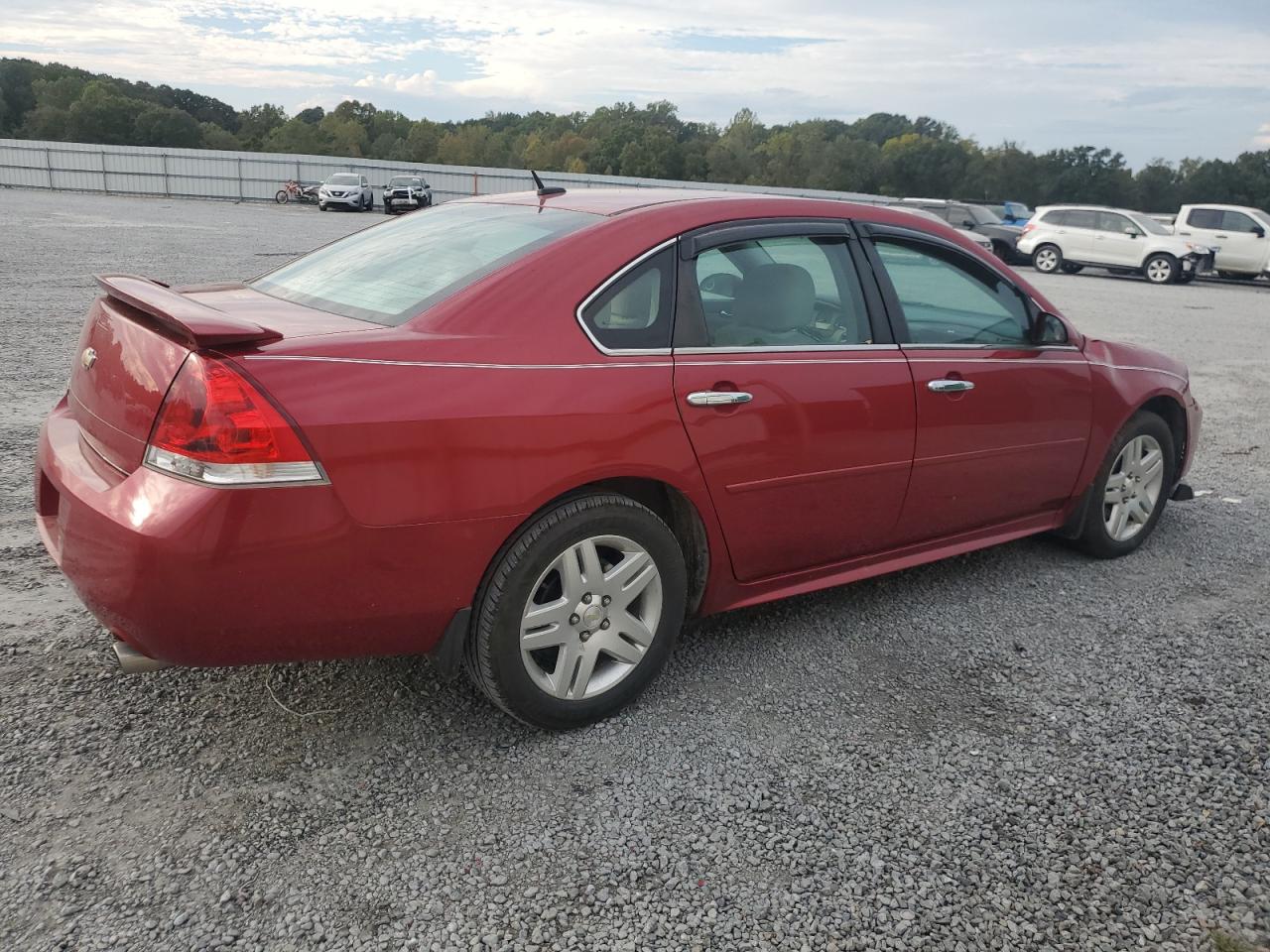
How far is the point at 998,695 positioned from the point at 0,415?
553 centimetres

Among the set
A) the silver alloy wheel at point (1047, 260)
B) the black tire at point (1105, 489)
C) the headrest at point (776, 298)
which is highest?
the headrest at point (776, 298)

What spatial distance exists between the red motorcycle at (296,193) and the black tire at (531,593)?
3991 centimetres

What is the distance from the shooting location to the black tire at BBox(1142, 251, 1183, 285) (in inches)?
947

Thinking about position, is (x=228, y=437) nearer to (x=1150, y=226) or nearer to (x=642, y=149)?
(x=1150, y=226)

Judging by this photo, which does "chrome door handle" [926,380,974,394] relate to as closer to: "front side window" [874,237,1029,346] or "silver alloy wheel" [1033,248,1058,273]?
"front side window" [874,237,1029,346]

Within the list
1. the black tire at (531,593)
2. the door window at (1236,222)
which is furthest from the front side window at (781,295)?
the door window at (1236,222)

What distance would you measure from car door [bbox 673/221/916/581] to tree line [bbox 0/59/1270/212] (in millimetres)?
66183

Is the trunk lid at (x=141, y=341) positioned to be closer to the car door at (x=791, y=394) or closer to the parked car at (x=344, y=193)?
the car door at (x=791, y=394)

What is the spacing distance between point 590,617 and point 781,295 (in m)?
1.28

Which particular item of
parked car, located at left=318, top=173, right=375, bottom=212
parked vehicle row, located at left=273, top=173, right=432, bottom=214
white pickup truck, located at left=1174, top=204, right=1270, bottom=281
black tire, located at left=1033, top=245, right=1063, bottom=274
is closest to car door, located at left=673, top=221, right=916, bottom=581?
black tire, located at left=1033, top=245, right=1063, bottom=274

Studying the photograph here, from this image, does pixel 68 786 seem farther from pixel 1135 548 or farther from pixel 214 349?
pixel 1135 548

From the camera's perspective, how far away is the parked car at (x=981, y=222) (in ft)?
90.4

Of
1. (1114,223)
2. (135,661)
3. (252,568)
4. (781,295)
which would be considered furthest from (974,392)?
(1114,223)

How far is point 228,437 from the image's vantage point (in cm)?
240
